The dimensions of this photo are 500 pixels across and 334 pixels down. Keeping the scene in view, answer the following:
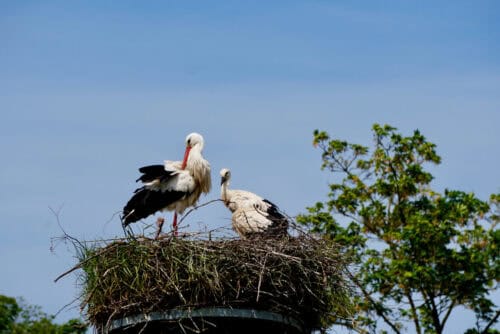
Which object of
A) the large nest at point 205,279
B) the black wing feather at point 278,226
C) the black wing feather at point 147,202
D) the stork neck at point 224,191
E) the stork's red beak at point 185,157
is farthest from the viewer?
the stork's red beak at point 185,157

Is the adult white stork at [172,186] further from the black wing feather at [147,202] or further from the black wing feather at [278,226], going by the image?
the black wing feather at [278,226]

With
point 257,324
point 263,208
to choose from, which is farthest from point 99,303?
point 263,208

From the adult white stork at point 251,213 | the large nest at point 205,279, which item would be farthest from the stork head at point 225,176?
the large nest at point 205,279

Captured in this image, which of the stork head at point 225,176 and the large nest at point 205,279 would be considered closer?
the large nest at point 205,279

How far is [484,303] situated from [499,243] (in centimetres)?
113

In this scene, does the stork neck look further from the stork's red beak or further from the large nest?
the large nest

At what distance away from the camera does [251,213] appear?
1059cm

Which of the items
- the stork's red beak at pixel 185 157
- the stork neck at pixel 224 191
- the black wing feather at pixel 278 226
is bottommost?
the black wing feather at pixel 278 226

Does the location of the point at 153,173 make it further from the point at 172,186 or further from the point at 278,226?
the point at 278,226

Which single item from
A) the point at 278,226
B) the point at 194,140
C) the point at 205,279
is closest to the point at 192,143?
the point at 194,140

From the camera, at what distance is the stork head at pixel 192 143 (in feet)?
37.3

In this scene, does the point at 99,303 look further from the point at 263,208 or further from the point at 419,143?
the point at 419,143

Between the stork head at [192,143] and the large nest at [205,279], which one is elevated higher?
the stork head at [192,143]

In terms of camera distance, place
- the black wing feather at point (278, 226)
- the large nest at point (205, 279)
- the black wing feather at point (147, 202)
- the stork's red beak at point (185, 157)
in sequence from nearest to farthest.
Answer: the large nest at point (205, 279), the black wing feather at point (278, 226), the black wing feather at point (147, 202), the stork's red beak at point (185, 157)
